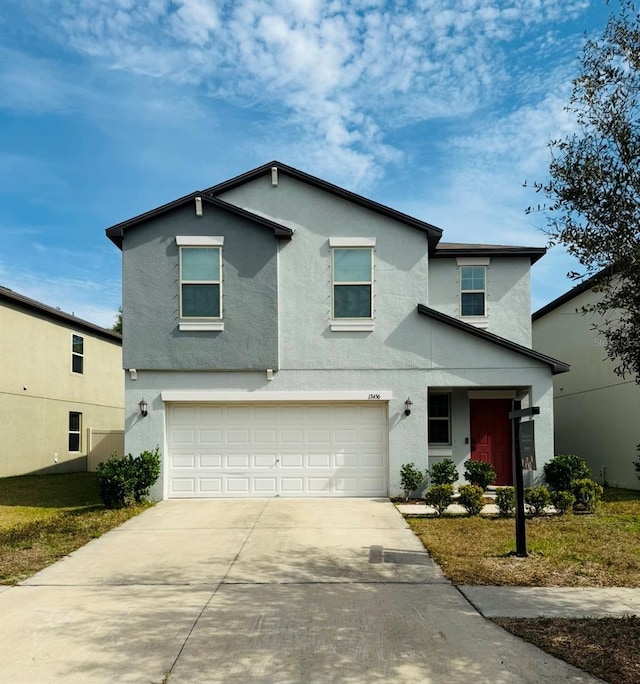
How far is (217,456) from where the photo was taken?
49.3 ft

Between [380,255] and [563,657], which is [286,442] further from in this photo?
[563,657]

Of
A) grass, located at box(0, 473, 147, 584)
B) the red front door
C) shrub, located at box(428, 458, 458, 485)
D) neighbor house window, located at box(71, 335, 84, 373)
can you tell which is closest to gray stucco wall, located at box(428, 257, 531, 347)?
the red front door

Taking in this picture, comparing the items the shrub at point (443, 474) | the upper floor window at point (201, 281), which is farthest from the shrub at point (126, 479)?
the shrub at point (443, 474)

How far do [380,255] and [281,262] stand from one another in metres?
2.36

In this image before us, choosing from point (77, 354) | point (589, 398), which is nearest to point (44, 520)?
point (77, 354)

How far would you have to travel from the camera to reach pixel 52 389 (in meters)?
22.4

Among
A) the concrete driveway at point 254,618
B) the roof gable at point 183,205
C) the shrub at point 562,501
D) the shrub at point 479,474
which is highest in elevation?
the roof gable at point 183,205

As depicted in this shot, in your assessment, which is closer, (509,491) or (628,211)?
(628,211)

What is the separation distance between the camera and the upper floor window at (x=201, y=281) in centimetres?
1494

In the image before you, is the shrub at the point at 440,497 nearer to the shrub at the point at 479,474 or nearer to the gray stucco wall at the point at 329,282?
the shrub at the point at 479,474

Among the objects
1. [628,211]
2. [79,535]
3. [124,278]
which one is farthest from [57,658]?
[124,278]

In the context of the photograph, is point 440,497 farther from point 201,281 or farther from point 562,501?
point 201,281

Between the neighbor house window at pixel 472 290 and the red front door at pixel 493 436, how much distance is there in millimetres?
2444

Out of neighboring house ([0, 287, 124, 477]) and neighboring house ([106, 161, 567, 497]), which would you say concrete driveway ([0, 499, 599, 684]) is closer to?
neighboring house ([106, 161, 567, 497])
